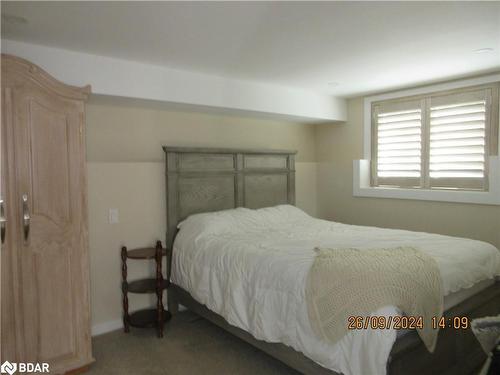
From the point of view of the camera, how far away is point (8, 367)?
220cm

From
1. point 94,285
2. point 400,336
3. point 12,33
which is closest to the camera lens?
point 400,336

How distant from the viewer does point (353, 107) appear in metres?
4.50

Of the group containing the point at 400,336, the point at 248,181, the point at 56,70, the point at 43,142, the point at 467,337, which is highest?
the point at 56,70

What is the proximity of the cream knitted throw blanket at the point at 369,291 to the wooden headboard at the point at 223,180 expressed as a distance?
1.70 m

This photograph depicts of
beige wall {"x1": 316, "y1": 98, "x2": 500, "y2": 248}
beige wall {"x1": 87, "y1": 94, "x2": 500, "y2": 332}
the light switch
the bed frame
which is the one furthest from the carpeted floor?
beige wall {"x1": 316, "y1": 98, "x2": 500, "y2": 248}

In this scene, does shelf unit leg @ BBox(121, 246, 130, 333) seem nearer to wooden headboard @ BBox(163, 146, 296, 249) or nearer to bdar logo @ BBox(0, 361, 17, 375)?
wooden headboard @ BBox(163, 146, 296, 249)

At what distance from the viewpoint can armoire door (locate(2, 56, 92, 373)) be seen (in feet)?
7.34

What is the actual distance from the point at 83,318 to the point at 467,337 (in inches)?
99.9

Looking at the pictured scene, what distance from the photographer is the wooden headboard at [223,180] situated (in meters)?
3.47

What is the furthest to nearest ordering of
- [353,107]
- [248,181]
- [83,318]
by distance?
[353,107], [248,181], [83,318]

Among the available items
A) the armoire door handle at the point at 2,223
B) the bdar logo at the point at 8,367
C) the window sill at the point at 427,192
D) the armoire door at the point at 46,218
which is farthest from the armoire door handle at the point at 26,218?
the window sill at the point at 427,192

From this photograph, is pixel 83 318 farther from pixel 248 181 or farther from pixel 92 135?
pixel 248 181

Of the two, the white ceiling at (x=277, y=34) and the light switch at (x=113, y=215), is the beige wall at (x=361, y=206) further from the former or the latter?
the light switch at (x=113, y=215)

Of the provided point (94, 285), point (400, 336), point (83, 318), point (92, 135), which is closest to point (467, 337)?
point (400, 336)
